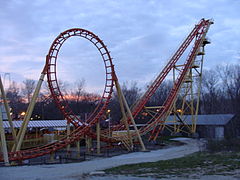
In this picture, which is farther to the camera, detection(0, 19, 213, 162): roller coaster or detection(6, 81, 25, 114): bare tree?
detection(6, 81, 25, 114): bare tree

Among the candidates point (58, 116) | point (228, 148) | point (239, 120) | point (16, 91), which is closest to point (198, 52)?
point (239, 120)

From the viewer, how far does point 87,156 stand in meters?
23.2

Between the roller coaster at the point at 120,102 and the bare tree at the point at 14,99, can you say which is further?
the bare tree at the point at 14,99

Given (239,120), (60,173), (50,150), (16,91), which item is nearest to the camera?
(60,173)

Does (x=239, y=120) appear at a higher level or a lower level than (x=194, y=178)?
higher

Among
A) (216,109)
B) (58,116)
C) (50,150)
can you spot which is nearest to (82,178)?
(50,150)

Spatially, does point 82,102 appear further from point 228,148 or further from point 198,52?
point 228,148

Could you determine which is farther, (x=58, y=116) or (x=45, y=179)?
(x=58, y=116)

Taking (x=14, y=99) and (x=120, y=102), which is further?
(x=14, y=99)

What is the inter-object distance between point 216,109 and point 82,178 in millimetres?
45097

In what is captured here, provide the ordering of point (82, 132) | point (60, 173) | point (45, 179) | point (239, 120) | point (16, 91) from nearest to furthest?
1. point (45, 179)
2. point (60, 173)
3. point (82, 132)
4. point (239, 120)
5. point (16, 91)

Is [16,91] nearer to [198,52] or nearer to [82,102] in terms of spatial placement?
[82,102]

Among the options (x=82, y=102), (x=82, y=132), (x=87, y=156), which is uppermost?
(x=82, y=102)

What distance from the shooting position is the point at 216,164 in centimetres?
1476
